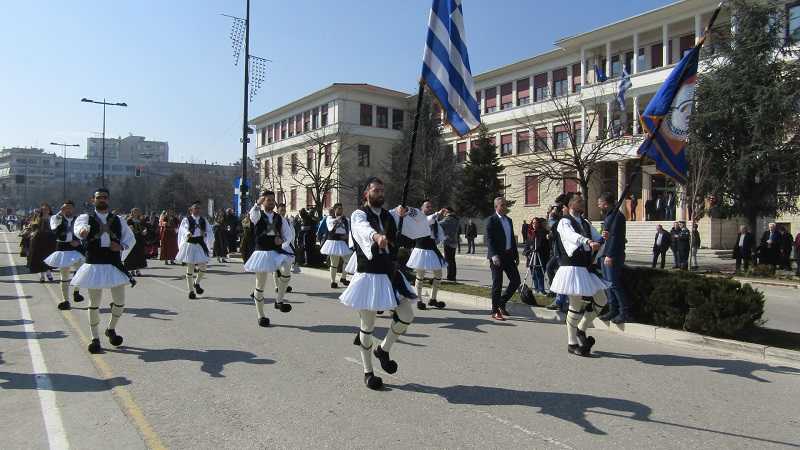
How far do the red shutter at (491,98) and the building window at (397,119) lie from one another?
1407 cm

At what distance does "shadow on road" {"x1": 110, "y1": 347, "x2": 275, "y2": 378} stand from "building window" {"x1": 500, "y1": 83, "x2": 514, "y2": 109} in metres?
47.9

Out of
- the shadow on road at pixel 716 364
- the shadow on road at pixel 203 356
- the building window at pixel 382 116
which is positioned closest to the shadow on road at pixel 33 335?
the shadow on road at pixel 203 356

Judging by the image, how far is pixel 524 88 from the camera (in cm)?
5141

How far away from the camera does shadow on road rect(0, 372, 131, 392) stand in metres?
6.07

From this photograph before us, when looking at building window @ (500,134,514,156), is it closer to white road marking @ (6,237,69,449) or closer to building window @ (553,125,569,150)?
building window @ (553,125,569,150)

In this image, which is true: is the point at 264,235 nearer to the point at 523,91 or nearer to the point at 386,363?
the point at 386,363

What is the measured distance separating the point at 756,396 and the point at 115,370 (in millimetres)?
6928

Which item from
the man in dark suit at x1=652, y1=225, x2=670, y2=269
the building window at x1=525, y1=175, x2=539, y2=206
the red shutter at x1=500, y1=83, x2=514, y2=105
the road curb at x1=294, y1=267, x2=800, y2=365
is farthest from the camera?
the red shutter at x1=500, y1=83, x2=514, y2=105

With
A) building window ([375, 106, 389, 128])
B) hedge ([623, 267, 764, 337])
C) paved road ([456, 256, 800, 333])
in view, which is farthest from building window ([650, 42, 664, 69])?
hedge ([623, 267, 764, 337])

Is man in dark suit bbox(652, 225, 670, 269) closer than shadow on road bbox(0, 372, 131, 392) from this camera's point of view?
No

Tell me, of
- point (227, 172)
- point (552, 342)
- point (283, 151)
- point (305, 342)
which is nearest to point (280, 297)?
point (305, 342)

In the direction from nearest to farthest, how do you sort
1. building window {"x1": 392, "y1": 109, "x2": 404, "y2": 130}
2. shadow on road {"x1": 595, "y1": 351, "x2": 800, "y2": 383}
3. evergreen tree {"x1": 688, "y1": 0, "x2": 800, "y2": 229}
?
shadow on road {"x1": 595, "y1": 351, "x2": 800, "y2": 383} < evergreen tree {"x1": 688, "y1": 0, "x2": 800, "y2": 229} < building window {"x1": 392, "y1": 109, "x2": 404, "y2": 130}

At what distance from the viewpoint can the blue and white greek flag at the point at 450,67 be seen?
6.69m

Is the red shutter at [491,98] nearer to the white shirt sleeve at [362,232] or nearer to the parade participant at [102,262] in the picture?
the parade participant at [102,262]
